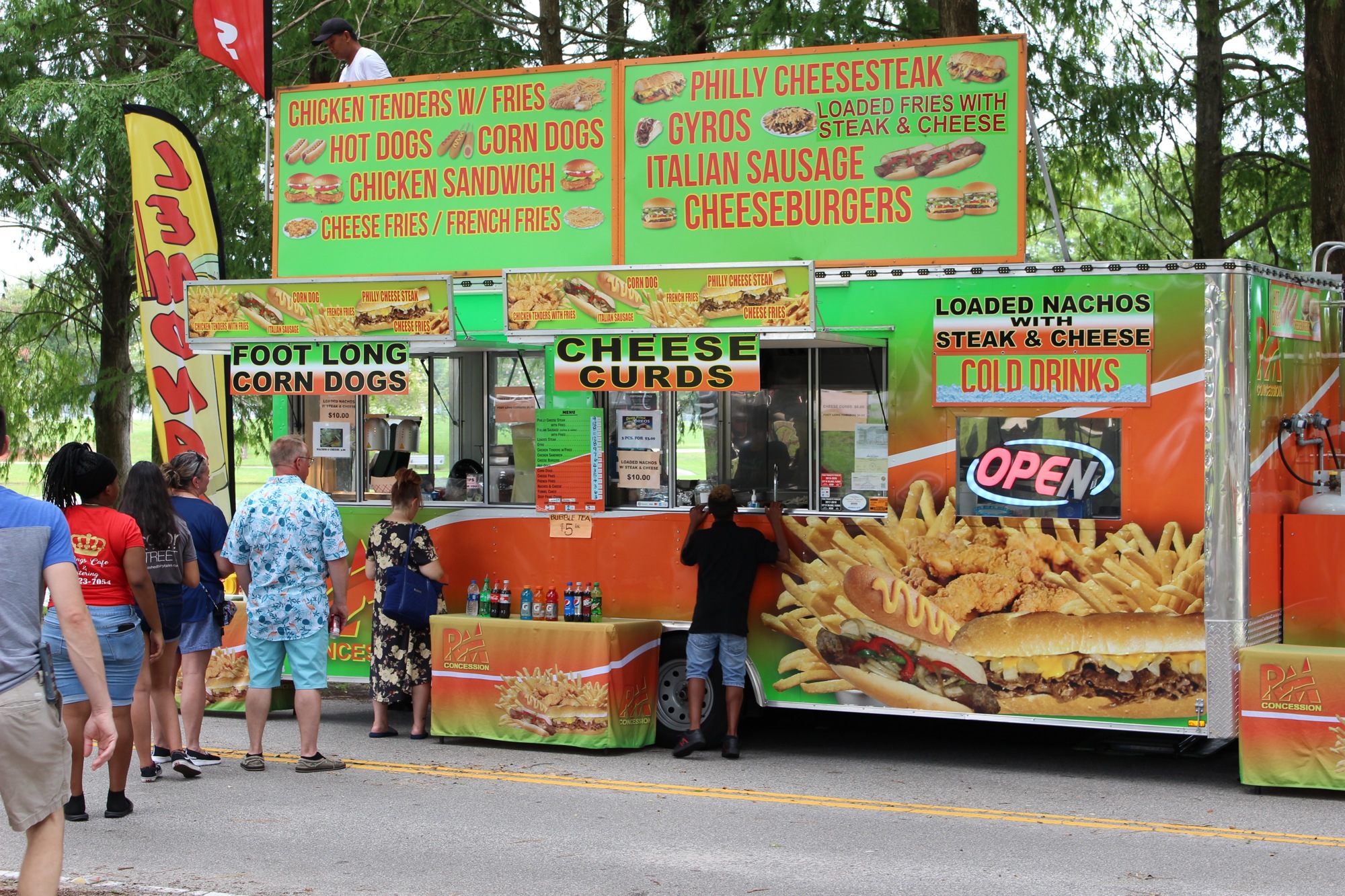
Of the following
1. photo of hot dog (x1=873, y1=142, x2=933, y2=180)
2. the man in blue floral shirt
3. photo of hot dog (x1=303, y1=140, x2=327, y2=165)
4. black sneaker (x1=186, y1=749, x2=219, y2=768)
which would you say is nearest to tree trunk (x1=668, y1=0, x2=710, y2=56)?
photo of hot dog (x1=303, y1=140, x2=327, y2=165)

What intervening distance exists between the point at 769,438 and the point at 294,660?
10.4ft

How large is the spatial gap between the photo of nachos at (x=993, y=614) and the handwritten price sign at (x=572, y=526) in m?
1.31

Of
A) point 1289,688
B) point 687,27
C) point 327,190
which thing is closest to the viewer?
point 1289,688

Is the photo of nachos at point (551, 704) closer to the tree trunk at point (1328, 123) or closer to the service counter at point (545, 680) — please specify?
the service counter at point (545, 680)

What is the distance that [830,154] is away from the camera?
8.85 m

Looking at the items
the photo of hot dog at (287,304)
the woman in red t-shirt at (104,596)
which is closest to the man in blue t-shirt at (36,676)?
the woman in red t-shirt at (104,596)

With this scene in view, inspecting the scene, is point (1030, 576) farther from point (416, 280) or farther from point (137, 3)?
point (137, 3)

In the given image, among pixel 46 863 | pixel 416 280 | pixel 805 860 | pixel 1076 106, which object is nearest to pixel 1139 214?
pixel 1076 106

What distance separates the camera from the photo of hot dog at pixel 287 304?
9203 mm

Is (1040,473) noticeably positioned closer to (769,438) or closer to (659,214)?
(769,438)

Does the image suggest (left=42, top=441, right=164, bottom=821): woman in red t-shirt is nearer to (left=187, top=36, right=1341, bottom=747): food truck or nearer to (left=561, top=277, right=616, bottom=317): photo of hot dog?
(left=187, top=36, right=1341, bottom=747): food truck

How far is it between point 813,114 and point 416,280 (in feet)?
8.75

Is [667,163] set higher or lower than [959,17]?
lower

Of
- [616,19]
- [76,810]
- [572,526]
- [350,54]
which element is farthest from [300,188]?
[616,19]
